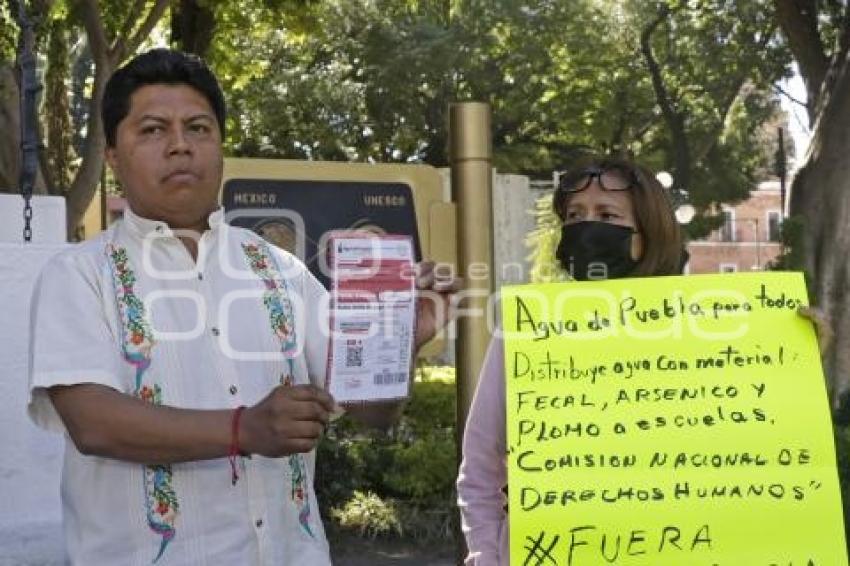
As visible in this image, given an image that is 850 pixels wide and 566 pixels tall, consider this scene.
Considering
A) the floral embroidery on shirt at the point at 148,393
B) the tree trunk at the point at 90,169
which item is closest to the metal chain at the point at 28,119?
the floral embroidery on shirt at the point at 148,393

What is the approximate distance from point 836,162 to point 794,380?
6.95 metres

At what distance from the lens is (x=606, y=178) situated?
2.34 metres

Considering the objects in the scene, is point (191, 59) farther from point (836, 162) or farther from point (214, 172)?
point (836, 162)

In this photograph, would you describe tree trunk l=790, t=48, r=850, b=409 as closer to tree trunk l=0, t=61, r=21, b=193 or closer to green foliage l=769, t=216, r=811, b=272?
green foliage l=769, t=216, r=811, b=272

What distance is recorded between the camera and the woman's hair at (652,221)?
232cm

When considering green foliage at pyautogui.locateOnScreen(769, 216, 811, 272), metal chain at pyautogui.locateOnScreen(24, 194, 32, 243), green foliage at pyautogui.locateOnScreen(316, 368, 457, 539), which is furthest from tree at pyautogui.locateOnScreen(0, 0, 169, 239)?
green foliage at pyautogui.locateOnScreen(769, 216, 811, 272)

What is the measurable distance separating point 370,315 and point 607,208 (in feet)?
1.90

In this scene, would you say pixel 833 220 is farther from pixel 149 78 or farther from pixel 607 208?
pixel 149 78

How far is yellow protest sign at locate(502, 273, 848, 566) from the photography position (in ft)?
6.77

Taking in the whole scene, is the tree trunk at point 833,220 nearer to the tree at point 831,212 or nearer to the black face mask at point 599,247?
the tree at point 831,212

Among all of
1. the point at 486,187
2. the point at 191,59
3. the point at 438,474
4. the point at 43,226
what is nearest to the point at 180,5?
the point at 438,474

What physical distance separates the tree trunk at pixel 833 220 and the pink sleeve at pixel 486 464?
6.70 meters

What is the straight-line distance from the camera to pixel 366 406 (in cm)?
209

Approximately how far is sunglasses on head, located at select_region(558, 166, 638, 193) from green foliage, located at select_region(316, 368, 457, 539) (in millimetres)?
4888
